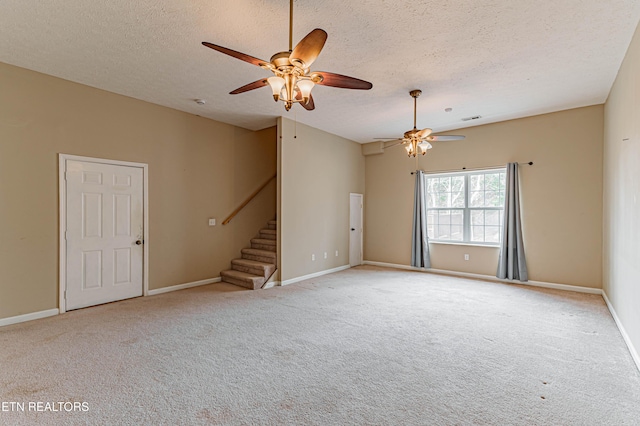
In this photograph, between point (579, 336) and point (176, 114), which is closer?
point (579, 336)

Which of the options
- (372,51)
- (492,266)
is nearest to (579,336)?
(492,266)

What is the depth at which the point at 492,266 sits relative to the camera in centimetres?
602

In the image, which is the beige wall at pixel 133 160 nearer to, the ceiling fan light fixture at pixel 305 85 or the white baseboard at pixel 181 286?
the white baseboard at pixel 181 286

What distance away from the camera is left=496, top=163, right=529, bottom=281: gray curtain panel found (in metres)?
5.58

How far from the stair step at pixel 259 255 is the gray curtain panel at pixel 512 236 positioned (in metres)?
4.26

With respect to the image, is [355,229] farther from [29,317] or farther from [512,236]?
[29,317]

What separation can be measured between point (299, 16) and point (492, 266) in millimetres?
5580

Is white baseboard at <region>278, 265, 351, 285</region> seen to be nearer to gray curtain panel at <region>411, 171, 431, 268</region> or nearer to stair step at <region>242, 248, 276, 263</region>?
stair step at <region>242, 248, 276, 263</region>

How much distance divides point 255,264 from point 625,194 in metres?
5.10

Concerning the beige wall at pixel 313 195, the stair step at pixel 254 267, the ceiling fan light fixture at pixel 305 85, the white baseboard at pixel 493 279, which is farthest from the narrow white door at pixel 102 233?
the white baseboard at pixel 493 279

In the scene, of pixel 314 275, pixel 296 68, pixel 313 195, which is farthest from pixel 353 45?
pixel 314 275

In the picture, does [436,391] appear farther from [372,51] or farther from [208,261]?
[208,261]

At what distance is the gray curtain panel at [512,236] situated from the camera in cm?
558

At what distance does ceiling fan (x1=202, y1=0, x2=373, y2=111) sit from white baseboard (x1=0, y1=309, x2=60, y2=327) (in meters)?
3.77
